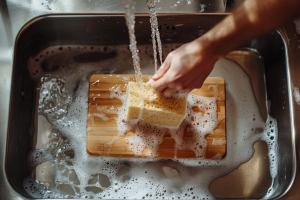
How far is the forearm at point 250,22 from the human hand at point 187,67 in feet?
0.05

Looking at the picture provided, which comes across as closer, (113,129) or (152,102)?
(152,102)

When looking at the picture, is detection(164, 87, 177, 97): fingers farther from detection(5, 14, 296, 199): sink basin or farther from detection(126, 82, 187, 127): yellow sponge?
detection(5, 14, 296, 199): sink basin

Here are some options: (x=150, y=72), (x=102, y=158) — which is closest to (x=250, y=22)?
(x=150, y=72)

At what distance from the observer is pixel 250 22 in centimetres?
67

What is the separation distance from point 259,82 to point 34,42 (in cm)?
91

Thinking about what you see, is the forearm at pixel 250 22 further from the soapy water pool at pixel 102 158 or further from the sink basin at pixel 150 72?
the soapy water pool at pixel 102 158

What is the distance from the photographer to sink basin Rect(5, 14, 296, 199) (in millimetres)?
986

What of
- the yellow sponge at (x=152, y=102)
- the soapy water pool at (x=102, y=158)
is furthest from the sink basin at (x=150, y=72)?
the yellow sponge at (x=152, y=102)

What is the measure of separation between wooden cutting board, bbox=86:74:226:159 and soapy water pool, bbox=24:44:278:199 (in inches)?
2.5

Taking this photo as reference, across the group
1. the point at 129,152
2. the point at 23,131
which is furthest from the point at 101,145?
the point at 23,131

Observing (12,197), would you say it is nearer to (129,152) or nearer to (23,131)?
(23,131)

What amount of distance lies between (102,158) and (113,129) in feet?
0.41

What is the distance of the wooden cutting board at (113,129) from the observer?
40.4 inches

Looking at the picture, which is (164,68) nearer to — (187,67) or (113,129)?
(187,67)
